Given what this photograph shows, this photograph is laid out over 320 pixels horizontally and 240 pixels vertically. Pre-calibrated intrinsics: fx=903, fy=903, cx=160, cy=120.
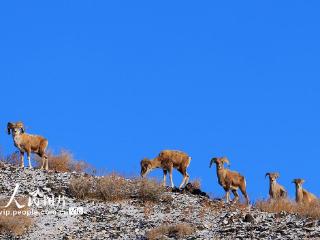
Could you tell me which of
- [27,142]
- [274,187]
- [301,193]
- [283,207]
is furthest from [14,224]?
[301,193]

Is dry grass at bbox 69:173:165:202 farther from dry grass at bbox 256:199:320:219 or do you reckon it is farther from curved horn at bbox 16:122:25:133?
curved horn at bbox 16:122:25:133

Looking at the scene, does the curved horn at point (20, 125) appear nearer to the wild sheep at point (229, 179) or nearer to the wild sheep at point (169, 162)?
the wild sheep at point (169, 162)

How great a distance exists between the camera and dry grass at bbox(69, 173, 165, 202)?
86.1ft

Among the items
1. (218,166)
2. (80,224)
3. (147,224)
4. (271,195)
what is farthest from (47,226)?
(271,195)

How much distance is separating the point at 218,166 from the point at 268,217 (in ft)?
18.7

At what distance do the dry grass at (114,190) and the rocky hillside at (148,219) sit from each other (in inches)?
7.8

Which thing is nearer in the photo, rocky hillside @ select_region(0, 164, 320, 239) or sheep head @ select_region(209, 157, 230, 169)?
rocky hillside @ select_region(0, 164, 320, 239)

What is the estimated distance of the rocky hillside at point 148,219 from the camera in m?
22.4

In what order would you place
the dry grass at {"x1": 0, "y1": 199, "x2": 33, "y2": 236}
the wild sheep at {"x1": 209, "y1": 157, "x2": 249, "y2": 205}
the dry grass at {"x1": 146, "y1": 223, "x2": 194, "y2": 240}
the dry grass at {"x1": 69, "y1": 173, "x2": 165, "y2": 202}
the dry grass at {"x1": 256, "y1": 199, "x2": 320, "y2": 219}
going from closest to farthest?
→ the dry grass at {"x1": 146, "y1": 223, "x2": 194, "y2": 240} → the dry grass at {"x1": 0, "y1": 199, "x2": 33, "y2": 236} → the dry grass at {"x1": 256, "y1": 199, "x2": 320, "y2": 219} → the dry grass at {"x1": 69, "y1": 173, "x2": 165, "y2": 202} → the wild sheep at {"x1": 209, "y1": 157, "x2": 249, "y2": 205}

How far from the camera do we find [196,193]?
92.5 feet

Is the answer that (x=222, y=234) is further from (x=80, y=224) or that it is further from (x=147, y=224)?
(x=80, y=224)

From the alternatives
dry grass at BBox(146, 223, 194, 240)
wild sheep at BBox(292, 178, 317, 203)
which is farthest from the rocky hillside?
wild sheep at BBox(292, 178, 317, 203)

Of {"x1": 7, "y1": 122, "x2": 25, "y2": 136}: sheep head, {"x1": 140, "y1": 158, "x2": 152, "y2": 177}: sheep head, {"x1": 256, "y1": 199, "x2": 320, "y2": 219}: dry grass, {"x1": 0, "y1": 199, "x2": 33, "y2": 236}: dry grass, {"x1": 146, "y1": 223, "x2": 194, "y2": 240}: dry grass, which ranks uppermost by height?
{"x1": 7, "y1": 122, "x2": 25, "y2": 136}: sheep head

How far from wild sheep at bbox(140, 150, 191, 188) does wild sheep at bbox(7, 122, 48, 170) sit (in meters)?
3.66
